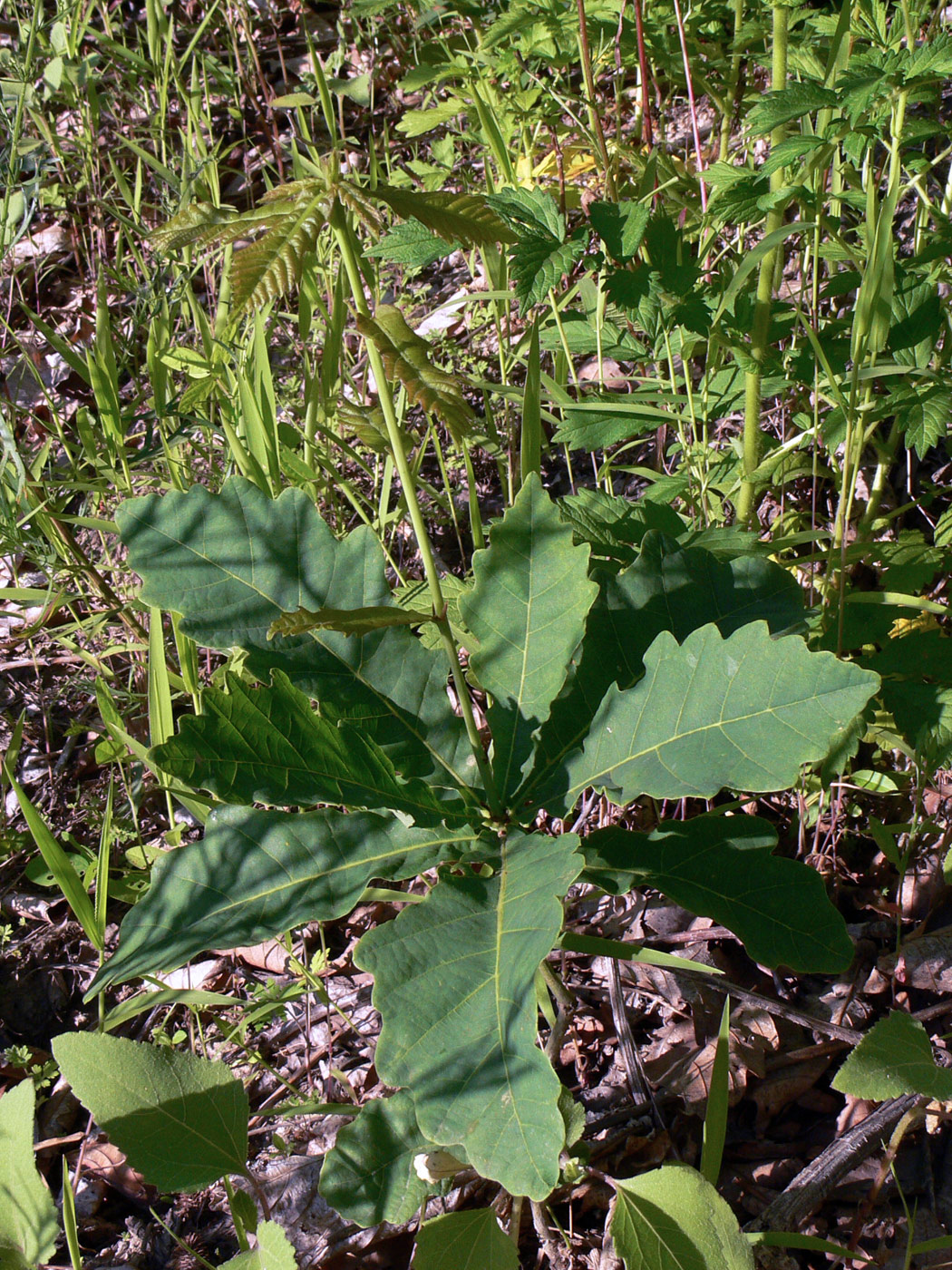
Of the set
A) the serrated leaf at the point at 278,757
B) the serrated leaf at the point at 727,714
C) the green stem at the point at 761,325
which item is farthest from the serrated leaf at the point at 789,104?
the serrated leaf at the point at 278,757

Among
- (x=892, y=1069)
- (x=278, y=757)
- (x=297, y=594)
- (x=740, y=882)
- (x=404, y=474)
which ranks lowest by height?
(x=892, y=1069)

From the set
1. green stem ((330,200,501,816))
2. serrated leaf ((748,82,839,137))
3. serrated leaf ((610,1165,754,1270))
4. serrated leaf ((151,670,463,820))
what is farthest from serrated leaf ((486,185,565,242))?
serrated leaf ((610,1165,754,1270))

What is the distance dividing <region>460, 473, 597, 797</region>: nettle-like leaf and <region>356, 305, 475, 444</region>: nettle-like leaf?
35 cm

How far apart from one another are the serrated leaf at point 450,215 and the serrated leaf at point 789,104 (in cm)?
68

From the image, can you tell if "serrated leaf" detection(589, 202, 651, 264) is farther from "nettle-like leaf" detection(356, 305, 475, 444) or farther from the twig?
the twig

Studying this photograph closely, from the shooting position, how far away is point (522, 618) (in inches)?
53.1

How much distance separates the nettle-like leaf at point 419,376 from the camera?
37.1 inches

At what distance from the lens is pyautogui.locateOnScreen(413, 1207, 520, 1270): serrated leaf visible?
1166 millimetres

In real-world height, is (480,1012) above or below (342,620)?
below

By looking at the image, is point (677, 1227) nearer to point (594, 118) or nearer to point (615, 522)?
point (615, 522)

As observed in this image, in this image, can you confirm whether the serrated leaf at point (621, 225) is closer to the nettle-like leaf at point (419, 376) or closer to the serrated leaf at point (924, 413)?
the serrated leaf at point (924, 413)

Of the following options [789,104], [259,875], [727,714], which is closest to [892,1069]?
[727,714]

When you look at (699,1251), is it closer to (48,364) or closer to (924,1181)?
(924,1181)

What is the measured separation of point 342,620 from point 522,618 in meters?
0.34
